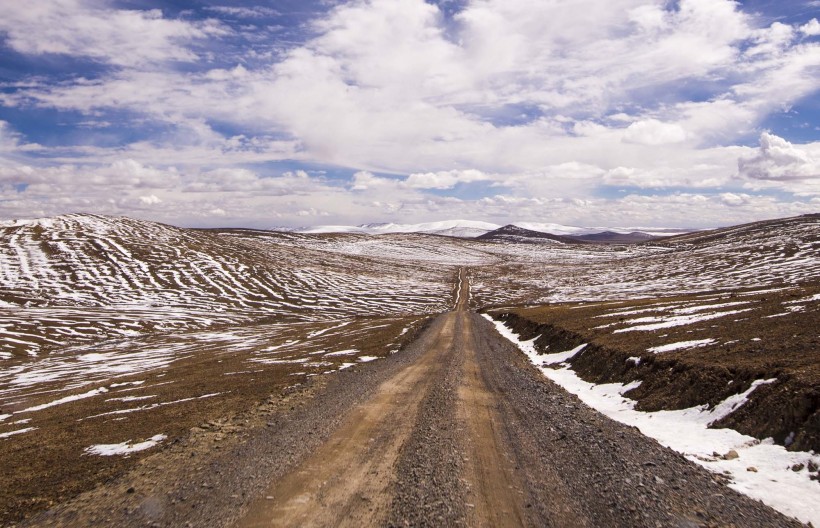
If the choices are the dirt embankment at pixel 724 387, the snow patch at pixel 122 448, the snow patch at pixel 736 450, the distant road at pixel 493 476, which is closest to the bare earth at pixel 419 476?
the distant road at pixel 493 476

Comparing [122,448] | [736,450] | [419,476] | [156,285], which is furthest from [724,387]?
[156,285]

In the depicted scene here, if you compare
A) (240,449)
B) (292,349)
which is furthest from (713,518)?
(292,349)

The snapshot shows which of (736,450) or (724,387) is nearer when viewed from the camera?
(736,450)

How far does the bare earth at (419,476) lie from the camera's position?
8.50 m

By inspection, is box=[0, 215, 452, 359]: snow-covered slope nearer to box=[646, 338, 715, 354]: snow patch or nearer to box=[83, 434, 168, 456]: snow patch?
box=[83, 434, 168, 456]: snow patch

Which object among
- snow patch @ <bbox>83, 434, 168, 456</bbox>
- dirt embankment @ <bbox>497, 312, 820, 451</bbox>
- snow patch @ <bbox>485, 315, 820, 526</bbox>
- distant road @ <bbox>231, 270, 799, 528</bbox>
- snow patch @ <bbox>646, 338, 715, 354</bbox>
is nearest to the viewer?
distant road @ <bbox>231, 270, 799, 528</bbox>

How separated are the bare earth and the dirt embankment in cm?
272

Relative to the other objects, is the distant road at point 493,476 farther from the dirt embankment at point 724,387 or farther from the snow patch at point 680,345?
the snow patch at point 680,345

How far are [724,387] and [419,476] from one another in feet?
36.1

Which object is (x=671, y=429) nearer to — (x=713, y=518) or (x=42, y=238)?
(x=713, y=518)

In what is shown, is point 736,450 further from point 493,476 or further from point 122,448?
point 122,448

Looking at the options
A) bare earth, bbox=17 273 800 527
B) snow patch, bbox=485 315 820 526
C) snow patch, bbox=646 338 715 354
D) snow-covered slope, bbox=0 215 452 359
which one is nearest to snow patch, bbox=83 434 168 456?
bare earth, bbox=17 273 800 527

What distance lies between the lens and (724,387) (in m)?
14.5

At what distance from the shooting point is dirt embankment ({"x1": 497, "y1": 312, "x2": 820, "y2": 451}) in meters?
11.1
